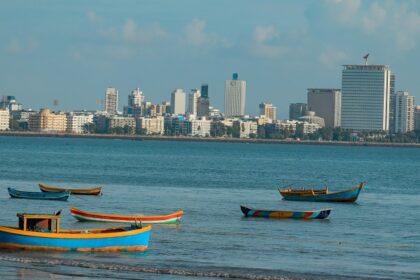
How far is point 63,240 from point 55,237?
31 cm

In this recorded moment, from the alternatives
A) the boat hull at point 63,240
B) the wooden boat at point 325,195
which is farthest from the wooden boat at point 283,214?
the boat hull at point 63,240

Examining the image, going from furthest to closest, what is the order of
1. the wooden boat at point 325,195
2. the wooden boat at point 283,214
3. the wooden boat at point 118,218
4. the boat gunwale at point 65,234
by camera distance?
the wooden boat at point 325,195
the wooden boat at point 283,214
the wooden boat at point 118,218
the boat gunwale at point 65,234

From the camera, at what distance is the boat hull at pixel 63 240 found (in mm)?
41094

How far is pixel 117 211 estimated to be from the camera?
211ft

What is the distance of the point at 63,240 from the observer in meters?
41.2

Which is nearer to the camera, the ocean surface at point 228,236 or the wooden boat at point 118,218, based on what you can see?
the ocean surface at point 228,236

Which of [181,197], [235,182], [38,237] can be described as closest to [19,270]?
[38,237]

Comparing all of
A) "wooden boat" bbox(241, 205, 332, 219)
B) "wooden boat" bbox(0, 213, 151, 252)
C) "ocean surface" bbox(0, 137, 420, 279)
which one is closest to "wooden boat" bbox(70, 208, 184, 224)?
"ocean surface" bbox(0, 137, 420, 279)

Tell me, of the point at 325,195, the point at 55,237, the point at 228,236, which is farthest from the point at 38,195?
the point at 55,237

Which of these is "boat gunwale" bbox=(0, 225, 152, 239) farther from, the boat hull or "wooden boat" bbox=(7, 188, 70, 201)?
"wooden boat" bbox=(7, 188, 70, 201)

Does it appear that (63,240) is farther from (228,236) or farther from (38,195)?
(38,195)

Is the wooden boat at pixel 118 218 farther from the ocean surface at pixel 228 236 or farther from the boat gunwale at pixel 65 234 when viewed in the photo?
the boat gunwale at pixel 65 234

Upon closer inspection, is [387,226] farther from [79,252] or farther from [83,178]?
[83,178]

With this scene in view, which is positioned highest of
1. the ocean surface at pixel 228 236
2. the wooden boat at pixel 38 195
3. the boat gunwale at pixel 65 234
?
the boat gunwale at pixel 65 234
